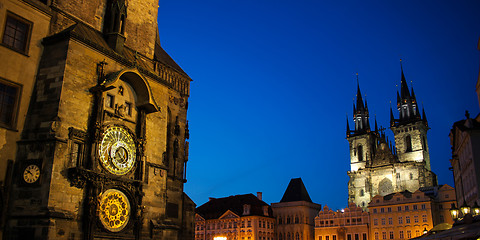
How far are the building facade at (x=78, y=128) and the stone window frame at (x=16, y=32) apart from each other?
0.12 feet

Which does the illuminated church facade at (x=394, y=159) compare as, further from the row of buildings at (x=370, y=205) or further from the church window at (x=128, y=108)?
the church window at (x=128, y=108)

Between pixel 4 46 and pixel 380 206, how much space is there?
59909mm

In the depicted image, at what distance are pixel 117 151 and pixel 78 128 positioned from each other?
204 centimetres

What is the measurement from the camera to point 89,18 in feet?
63.0

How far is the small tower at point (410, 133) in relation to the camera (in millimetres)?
79250

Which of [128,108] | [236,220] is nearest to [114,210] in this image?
[128,108]

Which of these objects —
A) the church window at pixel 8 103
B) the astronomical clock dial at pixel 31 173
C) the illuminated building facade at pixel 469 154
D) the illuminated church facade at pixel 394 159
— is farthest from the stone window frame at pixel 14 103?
the illuminated church facade at pixel 394 159

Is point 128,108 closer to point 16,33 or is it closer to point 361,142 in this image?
point 16,33

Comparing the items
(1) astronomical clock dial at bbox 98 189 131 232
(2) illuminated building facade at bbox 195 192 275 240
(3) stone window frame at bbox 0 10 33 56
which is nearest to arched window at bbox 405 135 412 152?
(2) illuminated building facade at bbox 195 192 275 240

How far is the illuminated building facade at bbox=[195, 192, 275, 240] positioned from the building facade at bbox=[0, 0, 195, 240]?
45.7 m

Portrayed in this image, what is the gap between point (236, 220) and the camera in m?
65.7

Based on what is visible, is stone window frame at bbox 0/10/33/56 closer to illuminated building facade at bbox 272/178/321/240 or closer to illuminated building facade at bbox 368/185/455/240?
illuminated building facade at bbox 368/185/455/240

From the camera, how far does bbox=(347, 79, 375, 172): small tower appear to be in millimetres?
85625

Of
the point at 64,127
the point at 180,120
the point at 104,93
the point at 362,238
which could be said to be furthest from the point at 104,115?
the point at 362,238
